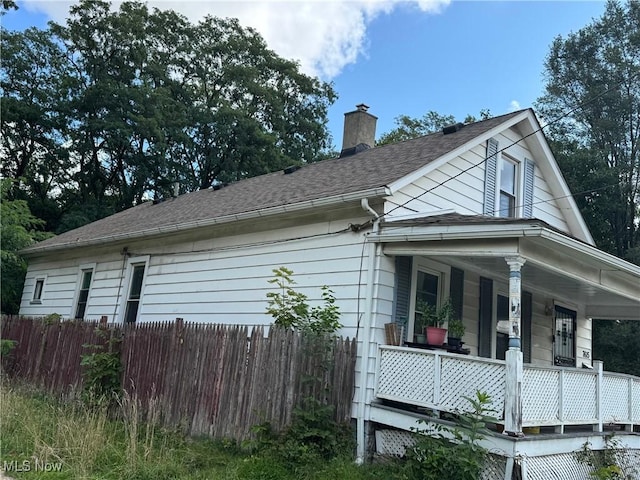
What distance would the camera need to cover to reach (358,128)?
45.1 ft

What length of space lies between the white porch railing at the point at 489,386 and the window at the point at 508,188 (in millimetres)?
4173

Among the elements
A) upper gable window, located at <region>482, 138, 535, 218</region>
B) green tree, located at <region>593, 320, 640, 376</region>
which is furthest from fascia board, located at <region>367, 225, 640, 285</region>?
green tree, located at <region>593, 320, 640, 376</region>

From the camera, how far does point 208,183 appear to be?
108 ft

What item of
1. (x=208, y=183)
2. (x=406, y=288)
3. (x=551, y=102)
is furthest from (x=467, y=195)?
(x=208, y=183)

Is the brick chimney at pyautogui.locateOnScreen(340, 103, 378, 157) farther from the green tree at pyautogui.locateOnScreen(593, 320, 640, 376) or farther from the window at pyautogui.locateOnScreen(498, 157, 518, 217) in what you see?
the green tree at pyautogui.locateOnScreen(593, 320, 640, 376)

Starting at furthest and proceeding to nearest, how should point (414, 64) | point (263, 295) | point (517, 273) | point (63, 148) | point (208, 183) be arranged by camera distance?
point (208, 183), point (63, 148), point (414, 64), point (263, 295), point (517, 273)

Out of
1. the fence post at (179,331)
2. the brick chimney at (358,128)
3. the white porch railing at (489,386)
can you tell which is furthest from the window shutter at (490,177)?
the fence post at (179,331)

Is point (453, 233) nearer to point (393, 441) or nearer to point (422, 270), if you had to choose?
point (422, 270)

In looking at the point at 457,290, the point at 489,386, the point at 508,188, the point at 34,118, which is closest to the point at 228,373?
the point at 489,386

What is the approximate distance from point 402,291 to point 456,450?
2812mm

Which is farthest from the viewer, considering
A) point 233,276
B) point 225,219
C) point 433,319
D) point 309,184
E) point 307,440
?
point 309,184

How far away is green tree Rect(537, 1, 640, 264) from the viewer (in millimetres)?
23391

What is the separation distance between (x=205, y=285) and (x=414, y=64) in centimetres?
755

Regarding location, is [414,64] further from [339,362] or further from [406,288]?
[339,362]
